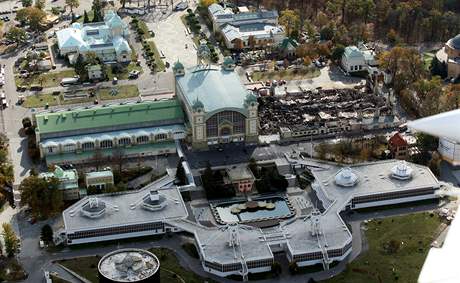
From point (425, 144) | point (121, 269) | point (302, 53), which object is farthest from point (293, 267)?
point (302, 53)

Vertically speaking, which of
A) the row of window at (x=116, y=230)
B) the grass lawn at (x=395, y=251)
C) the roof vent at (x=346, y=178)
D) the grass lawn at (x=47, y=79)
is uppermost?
the grass lawn at (x=47, y=79)

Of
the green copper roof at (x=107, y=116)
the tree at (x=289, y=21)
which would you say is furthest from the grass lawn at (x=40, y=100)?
the tree at (x=289, y=21)

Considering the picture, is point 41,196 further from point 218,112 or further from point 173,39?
point 173,39

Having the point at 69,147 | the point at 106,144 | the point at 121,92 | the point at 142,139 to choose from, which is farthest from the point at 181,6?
the point at 69,147

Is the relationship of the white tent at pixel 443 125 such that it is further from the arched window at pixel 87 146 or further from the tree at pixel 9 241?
the arched window at pixel 87 146

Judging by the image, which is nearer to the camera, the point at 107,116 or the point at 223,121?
the point at 223,121

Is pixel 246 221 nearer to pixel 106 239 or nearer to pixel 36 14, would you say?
pixel 106 239
